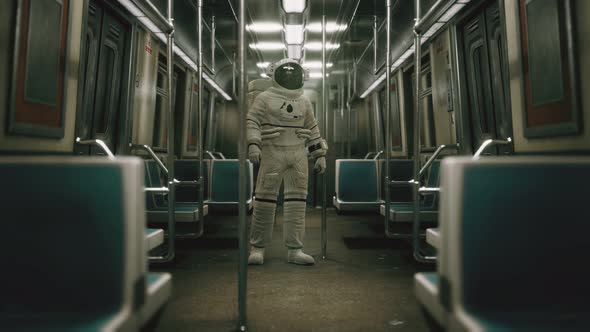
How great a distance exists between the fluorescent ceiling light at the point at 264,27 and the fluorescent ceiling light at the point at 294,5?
2.57 metres

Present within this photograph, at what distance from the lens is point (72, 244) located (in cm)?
115

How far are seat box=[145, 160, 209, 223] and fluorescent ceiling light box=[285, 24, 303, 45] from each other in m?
2.47

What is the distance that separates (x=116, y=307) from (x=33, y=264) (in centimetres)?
28

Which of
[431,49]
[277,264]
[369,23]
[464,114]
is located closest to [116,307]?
[277,264]

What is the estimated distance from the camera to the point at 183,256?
389cm

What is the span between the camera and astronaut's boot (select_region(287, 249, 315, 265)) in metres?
3.56

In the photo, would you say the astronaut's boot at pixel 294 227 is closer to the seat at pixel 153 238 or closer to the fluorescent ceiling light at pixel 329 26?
the seat at pixel 153 238

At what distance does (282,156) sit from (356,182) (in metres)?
1.86

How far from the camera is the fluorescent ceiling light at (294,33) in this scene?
532cm

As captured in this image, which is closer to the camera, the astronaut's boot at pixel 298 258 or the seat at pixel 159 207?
the astronaut's boot at pixel 298 258

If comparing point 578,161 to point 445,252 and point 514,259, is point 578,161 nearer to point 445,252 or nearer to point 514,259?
point 514,259

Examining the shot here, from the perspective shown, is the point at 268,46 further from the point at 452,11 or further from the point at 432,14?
the point at 432,14

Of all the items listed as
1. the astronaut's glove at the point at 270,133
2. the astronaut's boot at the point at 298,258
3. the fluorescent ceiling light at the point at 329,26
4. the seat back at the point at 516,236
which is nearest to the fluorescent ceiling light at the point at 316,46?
the fluorescent ceiling light at the point at 329,26

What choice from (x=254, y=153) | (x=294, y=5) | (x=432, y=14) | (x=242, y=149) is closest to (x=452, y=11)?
(x=294, y=5)
